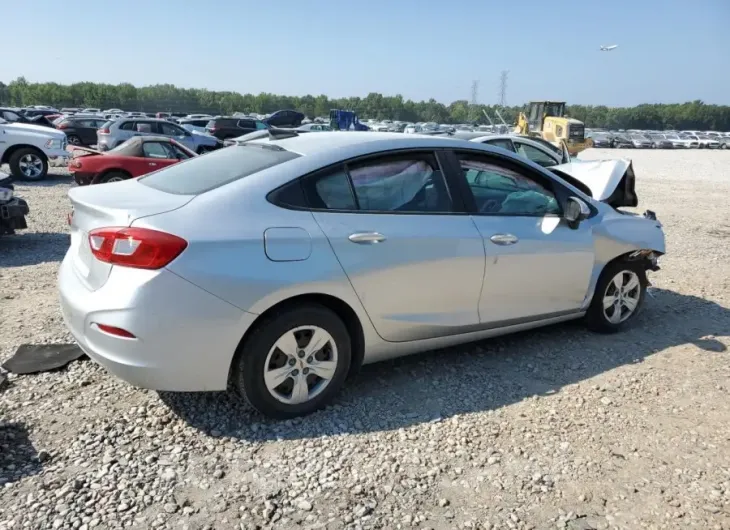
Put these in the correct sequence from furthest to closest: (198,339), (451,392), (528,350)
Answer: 1. (528,350)
2. (451,392)
3. (198,339)

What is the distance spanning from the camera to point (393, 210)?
3.60 metres

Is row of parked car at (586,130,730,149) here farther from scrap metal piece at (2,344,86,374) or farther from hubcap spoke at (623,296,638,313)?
scrap metal piece at (2,344,86,374)

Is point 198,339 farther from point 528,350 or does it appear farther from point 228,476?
point 528,350

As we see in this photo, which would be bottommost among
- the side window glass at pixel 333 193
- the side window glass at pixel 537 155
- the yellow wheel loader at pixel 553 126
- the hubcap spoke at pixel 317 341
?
the hubcap spoke at pixel 317 341

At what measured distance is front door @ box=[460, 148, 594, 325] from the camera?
156 inches

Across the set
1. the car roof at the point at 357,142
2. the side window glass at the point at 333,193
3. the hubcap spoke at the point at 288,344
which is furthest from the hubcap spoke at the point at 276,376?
the car roof at the point at 357,142

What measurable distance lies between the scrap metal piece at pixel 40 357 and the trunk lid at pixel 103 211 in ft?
3.12

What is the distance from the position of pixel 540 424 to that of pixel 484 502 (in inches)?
34.2

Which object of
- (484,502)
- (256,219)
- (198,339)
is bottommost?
(484,502)

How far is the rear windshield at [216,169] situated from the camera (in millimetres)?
3373

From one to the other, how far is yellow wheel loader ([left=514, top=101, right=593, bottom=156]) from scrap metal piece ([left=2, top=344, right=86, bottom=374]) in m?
27.9

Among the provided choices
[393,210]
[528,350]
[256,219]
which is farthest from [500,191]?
[256,219]

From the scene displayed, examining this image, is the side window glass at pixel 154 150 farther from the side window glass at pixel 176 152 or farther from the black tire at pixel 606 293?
the black tire at pixel 606 293

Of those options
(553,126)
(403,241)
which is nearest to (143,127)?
(403,241)
